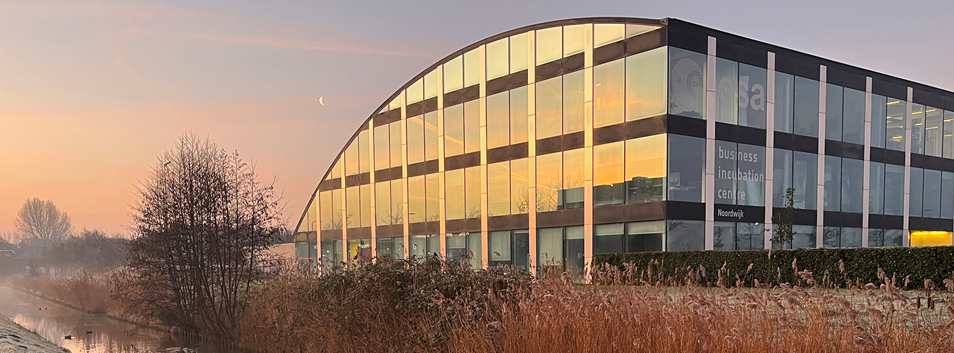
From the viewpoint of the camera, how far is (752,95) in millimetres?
26062

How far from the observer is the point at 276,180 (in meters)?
18.4

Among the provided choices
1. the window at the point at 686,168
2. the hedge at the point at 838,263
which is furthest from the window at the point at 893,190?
the hedge at the point at 838,263

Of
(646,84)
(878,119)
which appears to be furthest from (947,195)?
(646,84)

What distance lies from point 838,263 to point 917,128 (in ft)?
77.9

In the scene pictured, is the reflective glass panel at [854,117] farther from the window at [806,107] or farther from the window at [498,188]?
the window at [498,188]

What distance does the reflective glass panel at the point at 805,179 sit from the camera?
27.4 meters

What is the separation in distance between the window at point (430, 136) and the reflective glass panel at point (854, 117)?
19.8m

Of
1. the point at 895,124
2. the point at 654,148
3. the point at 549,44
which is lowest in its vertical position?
the point at 654,148

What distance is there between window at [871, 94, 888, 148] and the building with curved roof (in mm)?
94

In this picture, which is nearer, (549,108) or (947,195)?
(549,108)

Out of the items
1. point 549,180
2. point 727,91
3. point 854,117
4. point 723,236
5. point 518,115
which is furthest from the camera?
point 518,115

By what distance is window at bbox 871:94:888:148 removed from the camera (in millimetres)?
30266

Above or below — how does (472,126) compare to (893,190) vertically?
above

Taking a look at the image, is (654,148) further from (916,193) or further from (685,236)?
(916,193)
